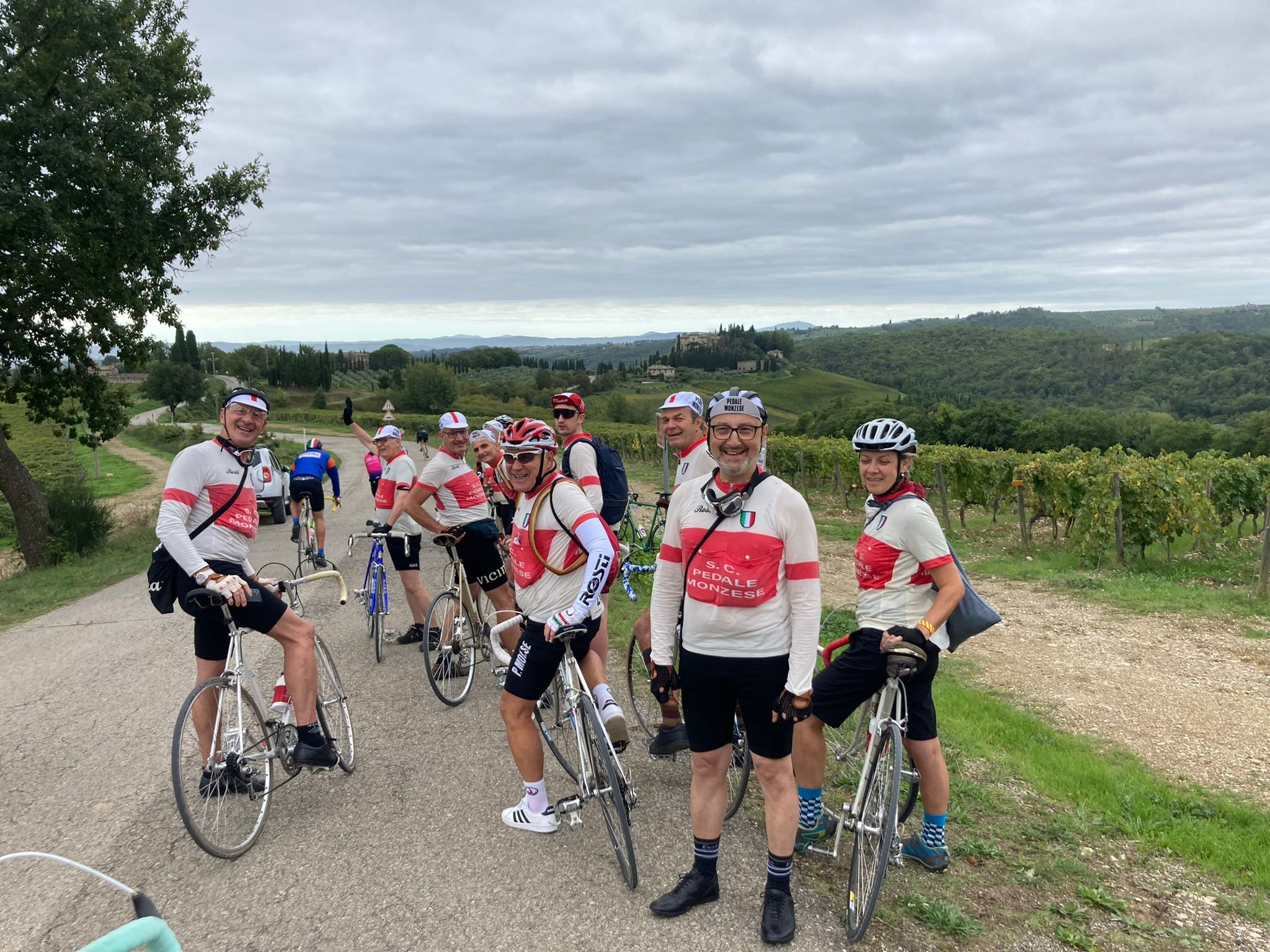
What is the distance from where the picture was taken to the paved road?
3.24 m

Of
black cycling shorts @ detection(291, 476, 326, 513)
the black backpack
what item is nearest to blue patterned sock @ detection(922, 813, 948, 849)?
the black backpack

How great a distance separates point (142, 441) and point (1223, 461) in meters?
61.8

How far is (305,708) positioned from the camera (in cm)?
431

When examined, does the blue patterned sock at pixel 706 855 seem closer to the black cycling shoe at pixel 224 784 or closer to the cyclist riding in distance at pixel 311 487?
the black cycling shoe at pixel 224 784

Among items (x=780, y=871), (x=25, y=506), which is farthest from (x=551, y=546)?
(x=25, y=506)

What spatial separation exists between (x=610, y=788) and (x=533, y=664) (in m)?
0.70

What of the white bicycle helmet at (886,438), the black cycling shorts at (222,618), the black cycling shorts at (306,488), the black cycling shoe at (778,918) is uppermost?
the white bicycle helmet at (886,438)

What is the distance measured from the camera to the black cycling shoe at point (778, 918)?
3.11 meters

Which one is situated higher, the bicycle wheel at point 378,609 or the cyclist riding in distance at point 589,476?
the cyclist riding in distance at point 589,476

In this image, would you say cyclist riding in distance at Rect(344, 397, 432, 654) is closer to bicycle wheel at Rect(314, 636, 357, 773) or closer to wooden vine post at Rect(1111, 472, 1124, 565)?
bicycle wheel at Rect(314, 636, 357, 773)

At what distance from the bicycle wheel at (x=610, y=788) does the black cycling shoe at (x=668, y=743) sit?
32.9 inches

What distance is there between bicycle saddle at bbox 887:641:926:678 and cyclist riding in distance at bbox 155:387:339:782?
3.10m

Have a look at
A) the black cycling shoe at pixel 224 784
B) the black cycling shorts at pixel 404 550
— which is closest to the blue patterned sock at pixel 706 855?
the black cycling shoe at pixel 224 784

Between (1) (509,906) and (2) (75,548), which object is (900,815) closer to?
(1) (509,906)
